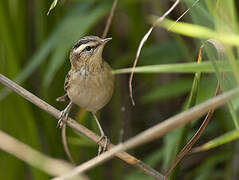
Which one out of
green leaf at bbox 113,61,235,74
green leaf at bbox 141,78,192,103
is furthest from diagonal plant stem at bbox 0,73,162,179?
green leaf at bbox 141,78,192,103

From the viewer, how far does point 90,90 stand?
9.78 feet

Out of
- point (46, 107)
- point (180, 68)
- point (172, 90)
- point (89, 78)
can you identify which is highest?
point (180, 68)

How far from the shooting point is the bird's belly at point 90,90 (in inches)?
117

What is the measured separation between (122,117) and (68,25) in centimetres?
99

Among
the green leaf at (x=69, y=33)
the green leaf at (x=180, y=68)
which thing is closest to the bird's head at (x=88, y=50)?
the green leaf at (x=69, y=33)

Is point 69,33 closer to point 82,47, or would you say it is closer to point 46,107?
point 82,47

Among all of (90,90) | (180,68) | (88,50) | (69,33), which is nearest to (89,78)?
(90,90)

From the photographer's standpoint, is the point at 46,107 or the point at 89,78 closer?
the point at 46,107

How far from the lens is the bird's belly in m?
2.98

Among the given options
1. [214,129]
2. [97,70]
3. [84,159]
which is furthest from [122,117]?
[97,70]

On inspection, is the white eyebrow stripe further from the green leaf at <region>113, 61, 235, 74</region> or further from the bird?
the green leaf at <region>113, 61, 235, 74</region>

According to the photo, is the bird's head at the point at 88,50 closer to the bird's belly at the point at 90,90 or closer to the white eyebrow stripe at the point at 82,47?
the white eyebrow stripe at the point at 82,47

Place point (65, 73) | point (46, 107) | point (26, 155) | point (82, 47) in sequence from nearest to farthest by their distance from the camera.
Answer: point (26, 155), point (46, 107), point (82, 47), point (65, 73)

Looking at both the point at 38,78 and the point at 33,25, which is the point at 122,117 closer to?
the point at 38,78
